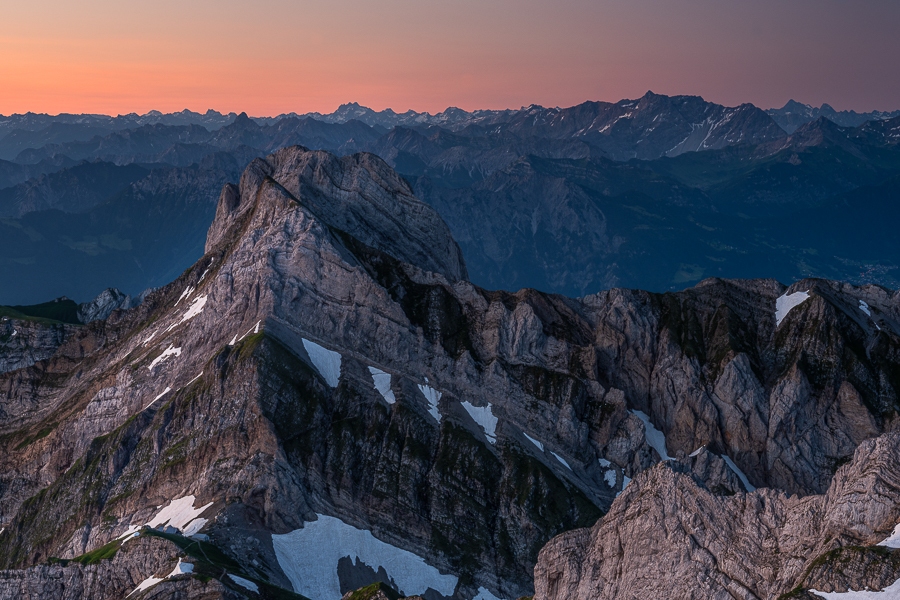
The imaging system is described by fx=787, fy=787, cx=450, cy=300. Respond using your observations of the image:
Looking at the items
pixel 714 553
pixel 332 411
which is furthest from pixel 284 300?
pixel 714 553

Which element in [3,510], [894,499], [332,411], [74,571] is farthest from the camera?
[3,510]

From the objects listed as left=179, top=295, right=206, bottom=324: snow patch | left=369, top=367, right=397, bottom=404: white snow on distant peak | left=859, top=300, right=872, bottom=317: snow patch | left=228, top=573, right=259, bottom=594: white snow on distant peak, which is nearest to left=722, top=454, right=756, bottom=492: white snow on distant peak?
left=859, top=300, right=872, bottom=317: snow patch

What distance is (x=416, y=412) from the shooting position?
165625mm

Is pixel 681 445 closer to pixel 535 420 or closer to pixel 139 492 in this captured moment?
pixel 535 420

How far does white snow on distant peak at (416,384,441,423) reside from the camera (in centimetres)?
16900

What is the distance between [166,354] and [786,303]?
14980 centimetres

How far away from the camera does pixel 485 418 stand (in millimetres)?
175000

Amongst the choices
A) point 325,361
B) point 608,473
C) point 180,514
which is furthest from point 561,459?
point 180,514

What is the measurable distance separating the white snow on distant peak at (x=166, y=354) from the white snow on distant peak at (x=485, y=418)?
6549 centimetres

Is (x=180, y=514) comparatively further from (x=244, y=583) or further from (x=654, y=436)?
(x=654, y=436)

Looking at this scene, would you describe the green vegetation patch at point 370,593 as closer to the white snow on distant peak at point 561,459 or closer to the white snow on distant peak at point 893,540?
the white snow on distant peak at point 893,540

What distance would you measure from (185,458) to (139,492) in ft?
35.0

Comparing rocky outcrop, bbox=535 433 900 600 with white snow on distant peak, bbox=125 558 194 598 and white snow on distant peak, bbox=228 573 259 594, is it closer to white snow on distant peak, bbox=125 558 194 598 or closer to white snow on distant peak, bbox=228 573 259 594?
white snow on distant peak, bbox=228 573 259 594

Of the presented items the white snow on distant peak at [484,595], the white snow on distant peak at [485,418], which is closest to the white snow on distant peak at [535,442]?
the white snow on distant peak at [485,418]
